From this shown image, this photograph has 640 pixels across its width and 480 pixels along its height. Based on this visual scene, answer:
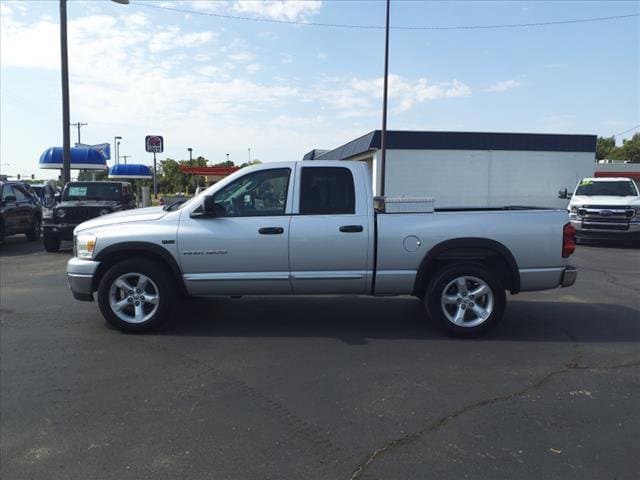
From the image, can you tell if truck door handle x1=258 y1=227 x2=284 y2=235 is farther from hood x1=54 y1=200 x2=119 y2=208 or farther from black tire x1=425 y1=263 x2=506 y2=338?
hood x1=54 y1=200 x2=119 y2=208

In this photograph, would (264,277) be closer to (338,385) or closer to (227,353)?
(227,353)

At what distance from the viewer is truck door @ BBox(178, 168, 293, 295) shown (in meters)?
5.59

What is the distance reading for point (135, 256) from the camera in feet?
19.0

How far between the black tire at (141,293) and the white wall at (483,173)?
22211mm

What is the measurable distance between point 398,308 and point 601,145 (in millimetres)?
87266

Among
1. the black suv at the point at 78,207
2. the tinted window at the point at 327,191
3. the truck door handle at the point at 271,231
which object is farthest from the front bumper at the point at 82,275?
the black suv at the point at 78,207

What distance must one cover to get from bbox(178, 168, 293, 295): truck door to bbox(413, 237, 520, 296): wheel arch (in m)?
1.49

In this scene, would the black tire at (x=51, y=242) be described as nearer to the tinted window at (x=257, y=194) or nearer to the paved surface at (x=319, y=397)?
the paved surface at (x=319, y=397)

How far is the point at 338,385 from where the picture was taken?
4324mm

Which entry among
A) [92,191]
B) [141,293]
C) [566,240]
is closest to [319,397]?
[141,293]

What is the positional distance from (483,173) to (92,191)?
19.6 m

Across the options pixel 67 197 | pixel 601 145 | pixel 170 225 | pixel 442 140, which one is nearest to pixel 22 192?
pixel 67 197

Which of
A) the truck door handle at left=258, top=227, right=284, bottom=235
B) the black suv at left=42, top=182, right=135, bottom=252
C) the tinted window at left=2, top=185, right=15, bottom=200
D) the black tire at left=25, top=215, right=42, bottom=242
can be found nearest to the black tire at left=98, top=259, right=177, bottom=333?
the truck door handle at left=258, top=227, right=284, bottom=235

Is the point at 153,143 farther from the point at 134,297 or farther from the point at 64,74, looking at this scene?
the point at 134,297
